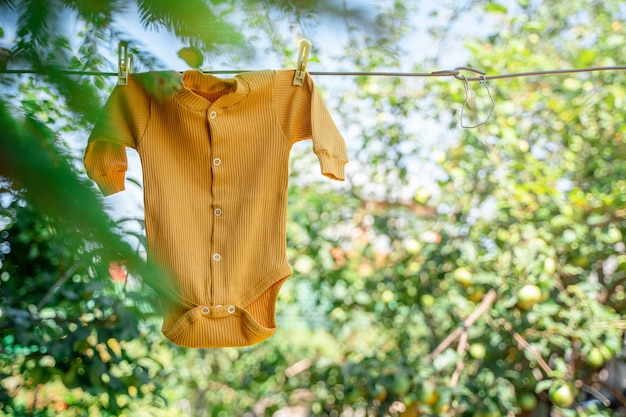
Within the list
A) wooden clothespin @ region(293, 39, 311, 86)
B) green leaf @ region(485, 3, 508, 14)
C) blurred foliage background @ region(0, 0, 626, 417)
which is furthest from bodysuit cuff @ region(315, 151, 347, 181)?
green leaf @ region(485, 3, 508, 14)

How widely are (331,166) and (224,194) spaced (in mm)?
207

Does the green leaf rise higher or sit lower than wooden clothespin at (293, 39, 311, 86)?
higher

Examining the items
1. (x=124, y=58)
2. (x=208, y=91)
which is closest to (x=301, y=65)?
(x=208, y=91)

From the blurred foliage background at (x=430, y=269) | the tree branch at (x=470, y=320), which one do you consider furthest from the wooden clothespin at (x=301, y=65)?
the tree branch at (x=470, y=320)

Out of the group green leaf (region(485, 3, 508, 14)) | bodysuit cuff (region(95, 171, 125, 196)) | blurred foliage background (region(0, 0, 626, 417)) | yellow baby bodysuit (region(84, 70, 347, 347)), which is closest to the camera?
bodysuit cuff (region(95, 171, 125, 196))

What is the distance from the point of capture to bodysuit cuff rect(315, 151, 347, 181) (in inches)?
51.3

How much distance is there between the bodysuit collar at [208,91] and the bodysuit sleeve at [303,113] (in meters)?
0.08

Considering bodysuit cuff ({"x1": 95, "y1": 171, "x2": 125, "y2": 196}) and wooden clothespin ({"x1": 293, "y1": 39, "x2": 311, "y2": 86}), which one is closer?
bodysuit cuff ({"x1": 95, "y1": 171, "x2": 125, "y2": 196})

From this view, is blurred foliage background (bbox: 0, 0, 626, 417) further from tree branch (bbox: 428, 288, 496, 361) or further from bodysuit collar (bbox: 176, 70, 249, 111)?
bodysuit collar (bbox: 176, 70, 249, 111)

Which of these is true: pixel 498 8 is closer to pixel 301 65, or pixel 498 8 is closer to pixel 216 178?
pixel 301 65

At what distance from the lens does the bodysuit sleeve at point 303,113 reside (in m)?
1.34

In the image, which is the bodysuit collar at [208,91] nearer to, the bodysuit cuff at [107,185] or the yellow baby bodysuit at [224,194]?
the yellow baby bodysuit at [224,194]

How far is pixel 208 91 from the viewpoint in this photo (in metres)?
1.39

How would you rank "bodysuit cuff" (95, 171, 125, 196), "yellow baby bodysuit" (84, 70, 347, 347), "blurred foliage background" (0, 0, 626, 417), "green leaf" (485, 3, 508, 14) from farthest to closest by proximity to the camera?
"green leaf" (485, 3, 508, 14)
"blurred foliage background" (0, 0, 626, 417)
"yellow baby bodysuit" (84, 70, 347, 347)
"bodysuit cuff" (95, 171, 125, 196)
